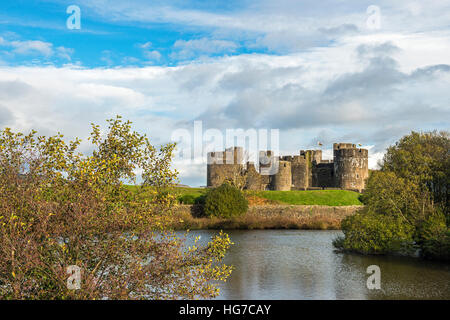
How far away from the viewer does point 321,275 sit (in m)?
19.2

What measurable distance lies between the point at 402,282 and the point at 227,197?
25588 mm

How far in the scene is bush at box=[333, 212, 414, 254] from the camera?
23391 mm

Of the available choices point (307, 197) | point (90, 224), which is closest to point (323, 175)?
point (307, 197)

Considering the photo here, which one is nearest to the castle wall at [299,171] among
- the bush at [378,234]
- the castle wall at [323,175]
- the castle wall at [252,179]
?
the castle wall at [323,175]

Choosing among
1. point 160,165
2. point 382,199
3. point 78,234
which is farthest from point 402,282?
point 78,234

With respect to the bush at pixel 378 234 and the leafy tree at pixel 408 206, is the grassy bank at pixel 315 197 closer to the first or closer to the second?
the leafy tree at pixel 408 206

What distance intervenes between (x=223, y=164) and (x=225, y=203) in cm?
1470

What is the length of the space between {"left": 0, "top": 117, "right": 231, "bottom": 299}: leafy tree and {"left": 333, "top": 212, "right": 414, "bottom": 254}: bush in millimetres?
15500

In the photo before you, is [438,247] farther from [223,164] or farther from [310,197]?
[223,164]

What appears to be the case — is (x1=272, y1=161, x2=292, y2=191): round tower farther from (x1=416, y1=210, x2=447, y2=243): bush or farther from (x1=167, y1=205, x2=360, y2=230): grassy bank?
(x1=416, y1=210, x2=447, y2=243): bush

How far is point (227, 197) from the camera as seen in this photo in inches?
1671

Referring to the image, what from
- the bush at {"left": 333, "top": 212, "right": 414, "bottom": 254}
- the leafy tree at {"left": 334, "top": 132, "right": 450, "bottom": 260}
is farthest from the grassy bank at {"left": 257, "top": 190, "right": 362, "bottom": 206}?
the bush at {"left": 333, "top": 212, "right": 414, "bottom": 254}
